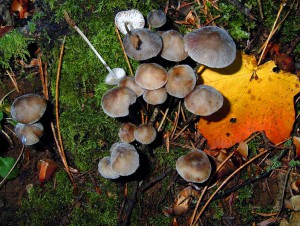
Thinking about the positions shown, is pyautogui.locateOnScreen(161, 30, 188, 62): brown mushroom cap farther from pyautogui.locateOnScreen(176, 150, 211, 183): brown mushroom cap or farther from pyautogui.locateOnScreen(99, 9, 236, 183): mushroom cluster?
pyautogui.locateOnScreen(176, 150, 211, 183): brown mushroom cap

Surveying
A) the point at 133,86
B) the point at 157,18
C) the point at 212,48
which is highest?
the point at 157,18

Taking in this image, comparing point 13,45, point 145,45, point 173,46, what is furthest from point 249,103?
point 13,45

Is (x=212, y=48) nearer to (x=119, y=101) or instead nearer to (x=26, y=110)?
(x=119, y=101)

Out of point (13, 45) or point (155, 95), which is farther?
point (13, 45)

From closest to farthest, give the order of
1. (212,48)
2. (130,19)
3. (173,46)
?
(212,48) → (173,46) → (130,19)

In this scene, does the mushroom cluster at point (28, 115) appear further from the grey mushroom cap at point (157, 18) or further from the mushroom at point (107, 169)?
the grey mushroom cap at point (157, 18)

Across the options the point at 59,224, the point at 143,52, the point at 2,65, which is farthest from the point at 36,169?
the point at 143,52

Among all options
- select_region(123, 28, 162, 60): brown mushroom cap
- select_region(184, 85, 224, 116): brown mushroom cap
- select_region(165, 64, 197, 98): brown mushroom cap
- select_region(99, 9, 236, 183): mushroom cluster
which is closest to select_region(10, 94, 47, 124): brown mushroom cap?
select_region(99, 9, 236, 183): mushroom cluster
